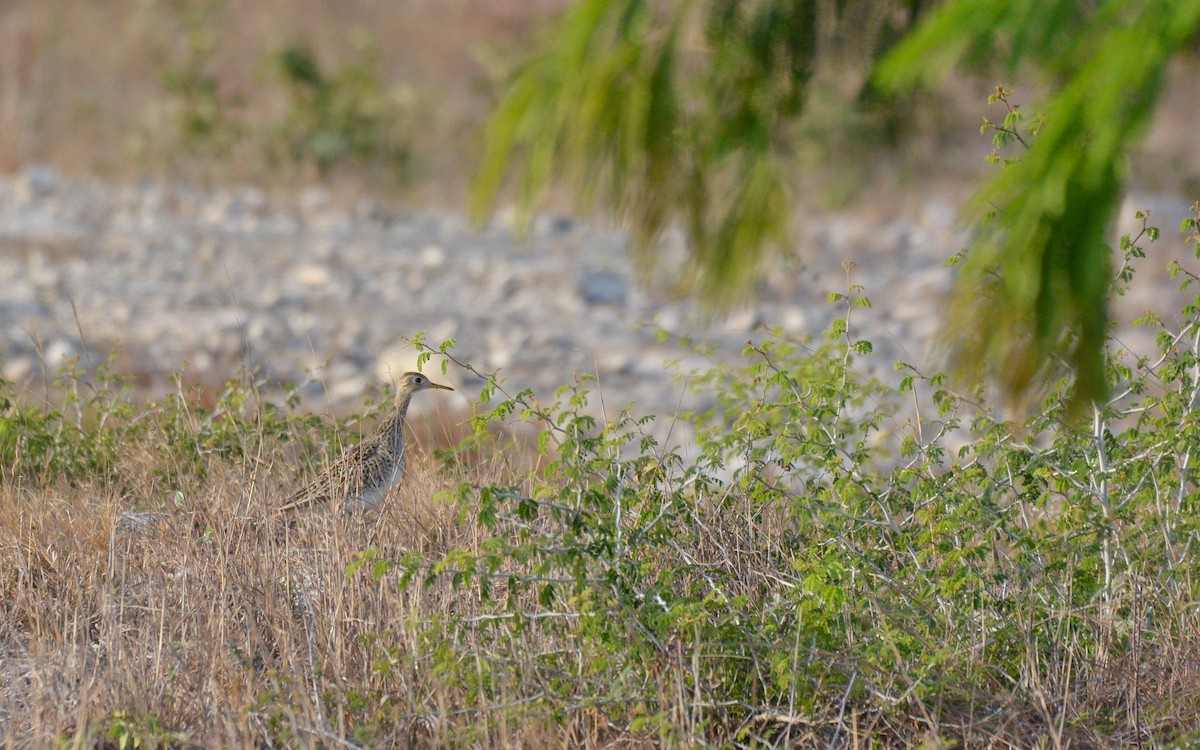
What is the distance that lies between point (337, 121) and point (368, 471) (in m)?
12.5

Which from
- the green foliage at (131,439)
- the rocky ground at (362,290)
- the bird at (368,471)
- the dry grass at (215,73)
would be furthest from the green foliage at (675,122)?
the dry grass at (215,73)

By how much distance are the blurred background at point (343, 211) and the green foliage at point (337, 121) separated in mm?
33

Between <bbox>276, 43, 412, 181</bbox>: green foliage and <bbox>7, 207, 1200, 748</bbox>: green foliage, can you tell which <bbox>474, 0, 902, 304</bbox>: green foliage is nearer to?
<bbox>7, 207, 1200, 748</bbox>: green foliage

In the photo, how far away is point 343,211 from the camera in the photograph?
1600 cm

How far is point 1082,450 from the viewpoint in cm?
451

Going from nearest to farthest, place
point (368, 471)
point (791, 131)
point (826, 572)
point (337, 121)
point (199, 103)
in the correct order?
point (791, 131), point (826, 572), point (368, 471), point (337, 121), point (199, 103)

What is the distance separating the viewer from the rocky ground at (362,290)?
989 centimetres

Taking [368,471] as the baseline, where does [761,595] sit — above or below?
below

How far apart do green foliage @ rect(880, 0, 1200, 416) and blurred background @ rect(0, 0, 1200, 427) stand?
1.45 m

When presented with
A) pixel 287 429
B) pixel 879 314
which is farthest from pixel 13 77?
pixel 287 429

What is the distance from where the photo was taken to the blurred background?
10.3 metres

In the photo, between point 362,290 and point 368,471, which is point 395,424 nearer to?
point 368,471

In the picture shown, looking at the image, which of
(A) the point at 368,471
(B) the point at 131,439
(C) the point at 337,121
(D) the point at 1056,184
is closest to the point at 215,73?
(C) the point at 337,121

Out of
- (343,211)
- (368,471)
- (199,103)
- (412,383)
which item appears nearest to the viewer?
(368,471)
